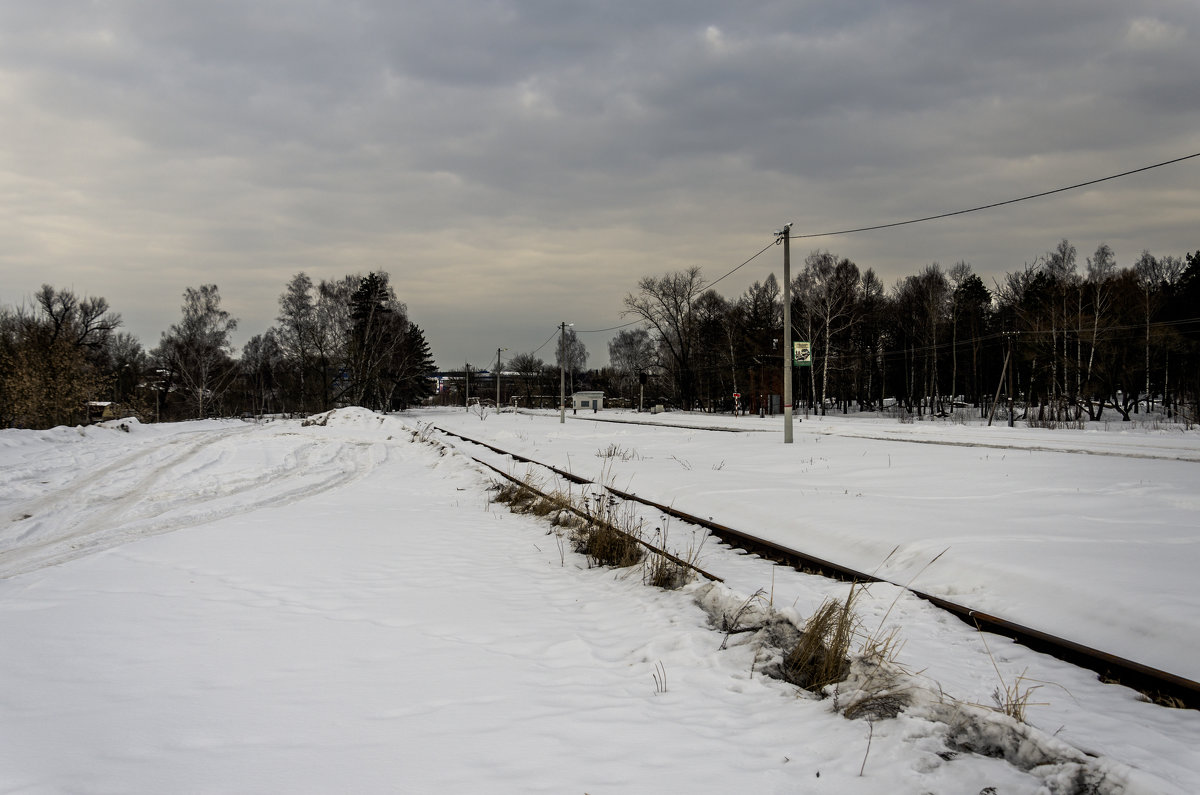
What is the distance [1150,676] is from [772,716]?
2475 millimetres

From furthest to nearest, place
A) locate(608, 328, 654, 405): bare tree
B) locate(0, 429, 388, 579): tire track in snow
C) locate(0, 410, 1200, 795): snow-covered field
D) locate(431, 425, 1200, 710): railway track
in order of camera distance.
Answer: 1. locate(608, 328, 654, 405): bare tree
2. locate(0, 429, 388, 579): tire track in snow
3. locate(431, 425, 1200, 710): railway track
4. locate(0, 410, 1200, 795): snow-covered field

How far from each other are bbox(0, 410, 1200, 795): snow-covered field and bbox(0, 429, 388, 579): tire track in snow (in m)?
0.16

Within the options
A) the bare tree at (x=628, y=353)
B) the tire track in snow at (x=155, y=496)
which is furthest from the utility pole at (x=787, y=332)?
the bare tree at (x=628, y=353)

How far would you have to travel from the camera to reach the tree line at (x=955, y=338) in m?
46.2

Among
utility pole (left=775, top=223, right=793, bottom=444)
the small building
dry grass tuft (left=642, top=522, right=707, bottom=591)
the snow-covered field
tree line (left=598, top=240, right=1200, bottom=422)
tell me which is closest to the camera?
the snow-covered field

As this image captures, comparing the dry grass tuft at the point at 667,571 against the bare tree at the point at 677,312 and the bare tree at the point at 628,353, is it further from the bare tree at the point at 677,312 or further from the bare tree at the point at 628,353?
the bare tree at the point at 628,353

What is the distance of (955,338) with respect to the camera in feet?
198

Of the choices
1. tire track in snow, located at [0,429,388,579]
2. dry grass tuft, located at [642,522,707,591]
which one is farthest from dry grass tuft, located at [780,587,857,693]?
tire track in snow, located at [0,429,388,579]

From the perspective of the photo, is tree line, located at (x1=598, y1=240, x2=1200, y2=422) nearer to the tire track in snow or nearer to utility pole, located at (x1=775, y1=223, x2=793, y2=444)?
utility pole, located at (x1=775, y1=223, x2=793, y2=444)

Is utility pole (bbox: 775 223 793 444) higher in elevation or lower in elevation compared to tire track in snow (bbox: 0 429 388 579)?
higher

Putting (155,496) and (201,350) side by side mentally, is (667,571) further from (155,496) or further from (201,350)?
(201,350)

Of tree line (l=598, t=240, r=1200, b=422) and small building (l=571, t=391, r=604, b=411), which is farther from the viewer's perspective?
small building (l=571, t=391, r=604, b=411)

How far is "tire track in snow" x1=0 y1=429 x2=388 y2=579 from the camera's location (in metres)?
9.34

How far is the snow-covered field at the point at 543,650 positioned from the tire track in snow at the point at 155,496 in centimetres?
16
